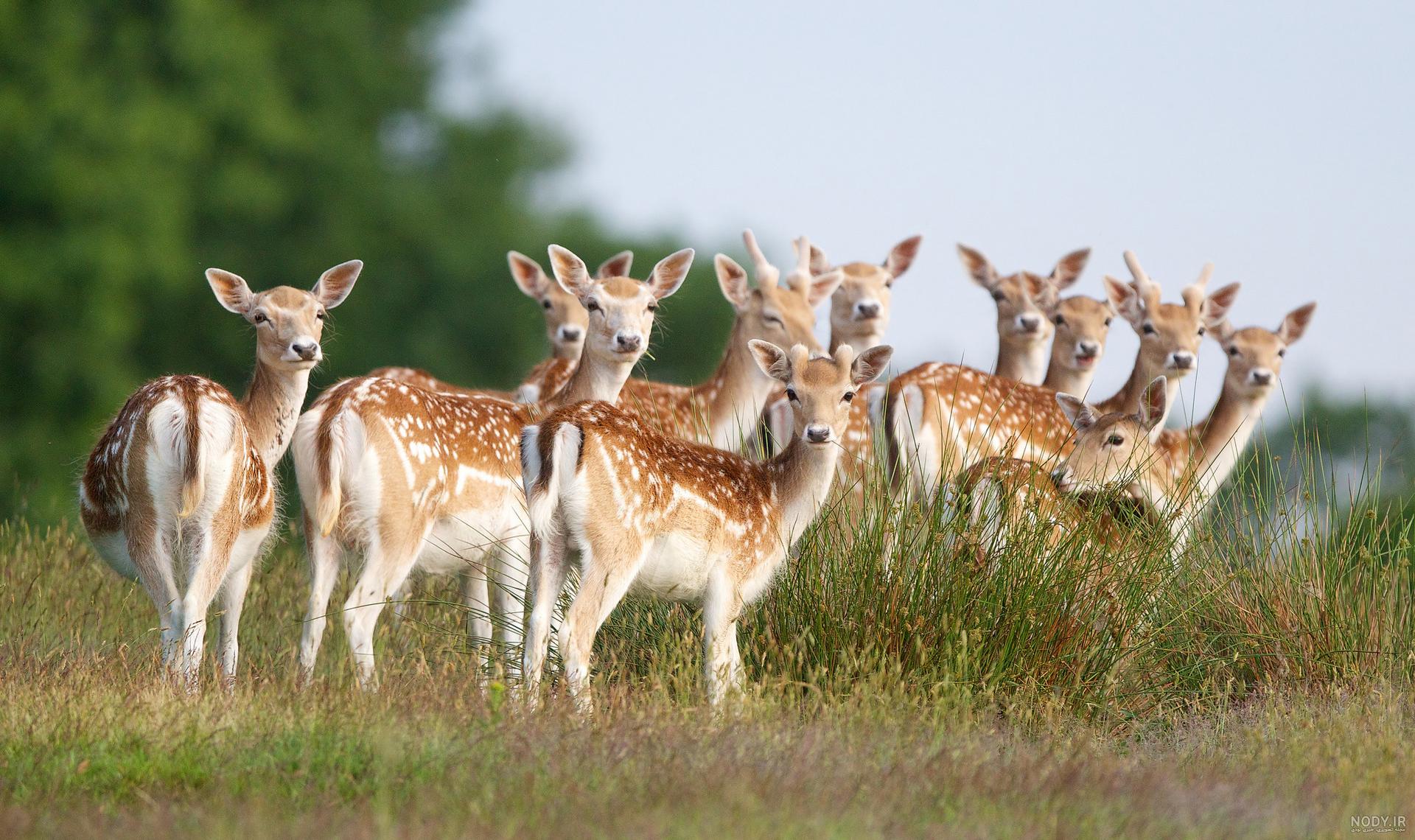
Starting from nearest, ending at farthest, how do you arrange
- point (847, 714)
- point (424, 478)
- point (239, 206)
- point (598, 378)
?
point (847, 714) → point (424, 478) → point (598, 378) → point (239, 206)

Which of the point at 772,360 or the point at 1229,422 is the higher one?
the point at 772,360

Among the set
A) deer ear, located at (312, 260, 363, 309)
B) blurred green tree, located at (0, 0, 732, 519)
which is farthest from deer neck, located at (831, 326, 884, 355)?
blurred green tree, located at (0, 0, 732, 519)

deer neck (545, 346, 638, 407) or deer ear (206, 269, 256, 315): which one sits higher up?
deer ear (206, 269, 256, 315)

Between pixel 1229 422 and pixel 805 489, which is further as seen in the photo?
pixel 1229 422

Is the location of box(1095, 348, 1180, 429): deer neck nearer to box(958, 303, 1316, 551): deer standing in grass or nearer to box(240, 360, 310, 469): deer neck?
box(958, 303, 1316, 551): deer standing in grass

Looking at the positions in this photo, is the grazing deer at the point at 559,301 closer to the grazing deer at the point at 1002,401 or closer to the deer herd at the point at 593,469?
the deer herd at the point at 593,469

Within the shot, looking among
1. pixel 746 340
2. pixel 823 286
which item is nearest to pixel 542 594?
pixel 746 340

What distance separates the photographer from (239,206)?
59.5ft

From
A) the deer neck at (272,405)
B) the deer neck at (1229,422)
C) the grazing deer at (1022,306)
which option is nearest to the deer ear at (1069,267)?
the grazing deer at (1022,306)

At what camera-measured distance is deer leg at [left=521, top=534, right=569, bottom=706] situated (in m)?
5.02

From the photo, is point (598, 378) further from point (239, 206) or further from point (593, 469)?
point (239, 206)

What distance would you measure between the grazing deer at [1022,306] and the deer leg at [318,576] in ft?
13.9

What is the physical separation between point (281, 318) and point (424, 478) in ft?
2.81

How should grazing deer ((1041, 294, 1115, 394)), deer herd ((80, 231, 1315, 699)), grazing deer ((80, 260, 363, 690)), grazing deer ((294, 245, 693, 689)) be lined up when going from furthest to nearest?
grazing deer ((1041, 294, 1115, 394))
grazing deer ((294, 245, 693, 689))
grazing deer ((80, 260, 363, 690))
deer herd ((80, 231, 1315, 699))
